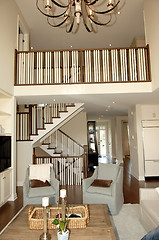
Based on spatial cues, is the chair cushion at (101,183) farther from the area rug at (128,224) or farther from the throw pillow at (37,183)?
the throw pillow at (37,183)

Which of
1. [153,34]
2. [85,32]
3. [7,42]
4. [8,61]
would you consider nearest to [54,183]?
[8,61]

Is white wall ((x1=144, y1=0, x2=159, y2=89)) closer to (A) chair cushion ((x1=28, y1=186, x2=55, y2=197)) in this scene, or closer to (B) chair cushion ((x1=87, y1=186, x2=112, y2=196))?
(B) chair cushion ((x1=87, y1=186, x2=112, y2=196))

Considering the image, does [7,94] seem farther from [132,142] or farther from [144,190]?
[132,142]

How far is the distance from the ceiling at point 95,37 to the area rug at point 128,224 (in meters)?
2.96

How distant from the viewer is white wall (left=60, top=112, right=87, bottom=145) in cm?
945

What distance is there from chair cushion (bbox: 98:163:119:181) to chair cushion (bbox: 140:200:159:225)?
105 centimetres

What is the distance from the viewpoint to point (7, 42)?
14.8 feet

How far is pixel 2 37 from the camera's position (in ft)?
13.9

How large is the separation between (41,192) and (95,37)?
5946mm

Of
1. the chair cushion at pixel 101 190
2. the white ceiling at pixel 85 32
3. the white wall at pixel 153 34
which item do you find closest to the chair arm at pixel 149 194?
the chair cushion at pixel 101 190

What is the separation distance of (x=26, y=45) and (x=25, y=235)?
5777 mm

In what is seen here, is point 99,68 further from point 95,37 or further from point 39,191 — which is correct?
point 39,191

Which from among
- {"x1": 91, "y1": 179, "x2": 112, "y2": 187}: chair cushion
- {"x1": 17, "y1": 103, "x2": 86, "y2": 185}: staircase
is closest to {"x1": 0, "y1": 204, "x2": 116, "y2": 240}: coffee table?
{"x1": 91, "y1": 179, "x2": 112, "y2": 187}: chair cushion

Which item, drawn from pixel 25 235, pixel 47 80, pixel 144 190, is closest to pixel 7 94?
pixel 47 80
